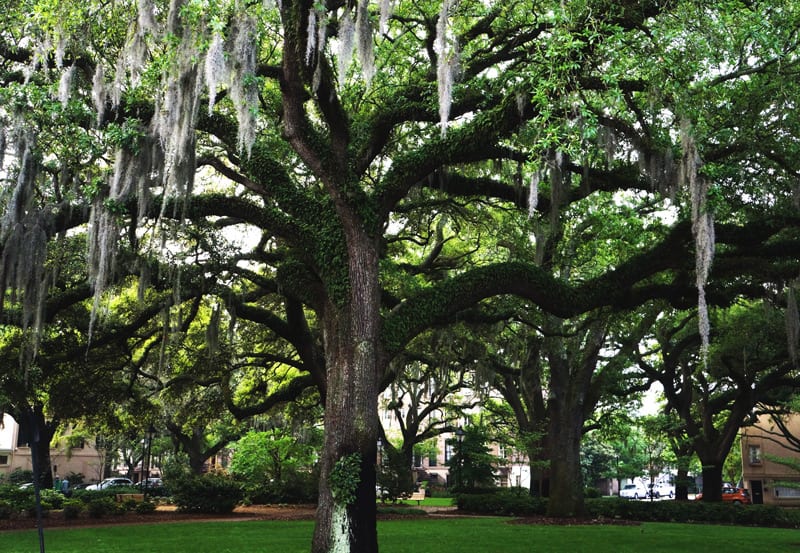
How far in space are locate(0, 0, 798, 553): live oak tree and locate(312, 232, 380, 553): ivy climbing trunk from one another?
0.11 ft

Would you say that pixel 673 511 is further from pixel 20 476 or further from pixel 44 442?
pixel 20 476

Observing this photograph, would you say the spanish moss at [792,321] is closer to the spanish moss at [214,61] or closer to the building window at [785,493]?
the spanish moss at [214,61]

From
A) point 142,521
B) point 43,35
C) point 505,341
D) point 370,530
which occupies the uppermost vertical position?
point 43,35

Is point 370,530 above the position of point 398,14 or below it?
below

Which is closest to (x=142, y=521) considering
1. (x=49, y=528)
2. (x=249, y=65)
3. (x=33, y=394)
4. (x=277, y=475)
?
(x=49, y=528)

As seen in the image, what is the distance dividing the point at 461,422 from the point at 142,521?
35798 millimetres

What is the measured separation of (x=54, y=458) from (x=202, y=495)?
39.7m

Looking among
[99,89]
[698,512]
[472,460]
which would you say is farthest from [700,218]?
[472,460]

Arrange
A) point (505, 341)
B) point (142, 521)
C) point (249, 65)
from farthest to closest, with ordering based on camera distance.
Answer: point (505, 341)
point (142, 521)
point (249, 65)

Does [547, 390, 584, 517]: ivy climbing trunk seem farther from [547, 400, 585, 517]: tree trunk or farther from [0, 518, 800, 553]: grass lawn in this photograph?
[0, 518, 800, 553]: grass lawn

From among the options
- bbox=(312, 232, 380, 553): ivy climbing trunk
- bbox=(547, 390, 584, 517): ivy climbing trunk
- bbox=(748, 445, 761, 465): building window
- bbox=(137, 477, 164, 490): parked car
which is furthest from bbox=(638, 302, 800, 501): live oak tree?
bbox=(137, 477, 164, 490): parked car

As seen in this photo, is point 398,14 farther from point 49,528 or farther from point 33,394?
point 49,528

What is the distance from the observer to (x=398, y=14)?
1409cm

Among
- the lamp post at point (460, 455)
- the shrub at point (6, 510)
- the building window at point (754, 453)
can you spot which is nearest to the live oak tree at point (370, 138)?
the shrub at point (6, 510)
